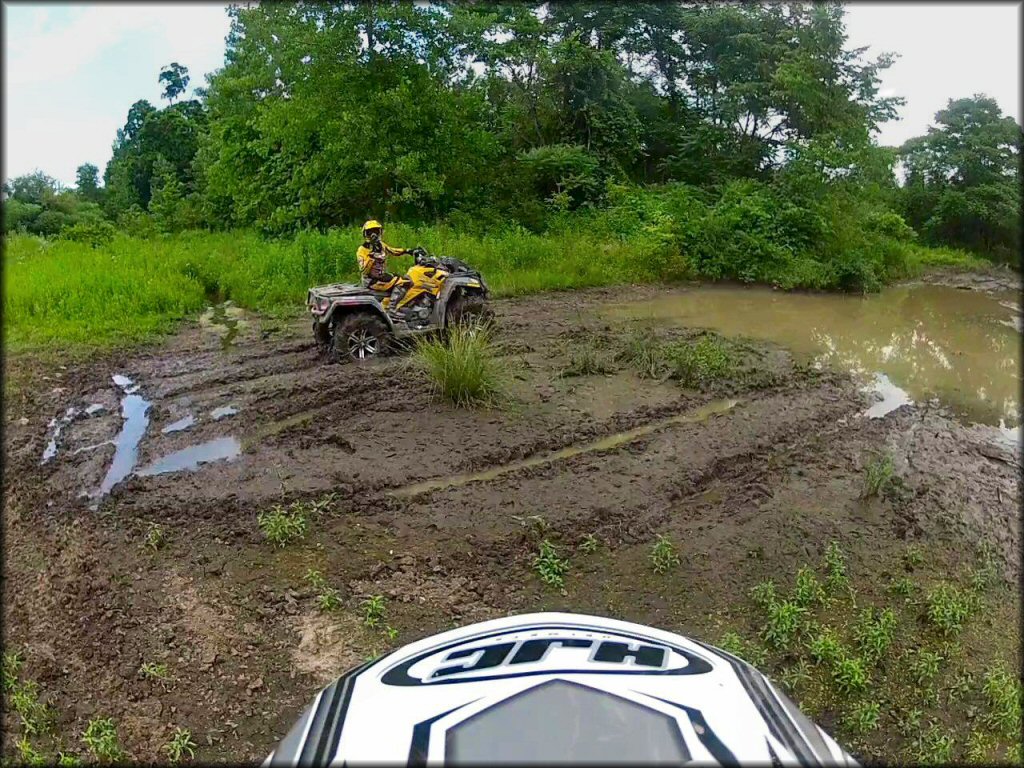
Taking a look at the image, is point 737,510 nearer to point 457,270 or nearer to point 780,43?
point 457,270

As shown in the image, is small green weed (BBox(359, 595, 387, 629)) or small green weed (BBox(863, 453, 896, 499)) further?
small green weed (BBox(863, 453, 896, 499))

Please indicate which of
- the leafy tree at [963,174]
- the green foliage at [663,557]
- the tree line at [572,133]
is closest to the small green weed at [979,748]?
the green foliage at [663,557]

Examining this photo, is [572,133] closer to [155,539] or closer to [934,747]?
[155,539]

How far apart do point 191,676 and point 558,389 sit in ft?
12.7

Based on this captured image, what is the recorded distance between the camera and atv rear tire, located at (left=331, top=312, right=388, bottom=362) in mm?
6773

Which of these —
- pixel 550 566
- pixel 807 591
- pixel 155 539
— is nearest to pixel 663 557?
pixel 550 566

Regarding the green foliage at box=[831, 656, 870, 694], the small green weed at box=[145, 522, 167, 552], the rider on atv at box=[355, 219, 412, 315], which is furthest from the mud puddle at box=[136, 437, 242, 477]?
the green foliage at box=[831, 656, 870, 694]

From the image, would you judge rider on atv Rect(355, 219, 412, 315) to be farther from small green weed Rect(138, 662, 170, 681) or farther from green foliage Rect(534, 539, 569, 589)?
small green weed Rect(138, 662, 170, 681)

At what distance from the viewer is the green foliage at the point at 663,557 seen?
3775 mm

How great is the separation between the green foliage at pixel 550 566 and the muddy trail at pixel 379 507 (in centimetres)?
6

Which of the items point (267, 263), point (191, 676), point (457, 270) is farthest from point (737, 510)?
point (267, 263)

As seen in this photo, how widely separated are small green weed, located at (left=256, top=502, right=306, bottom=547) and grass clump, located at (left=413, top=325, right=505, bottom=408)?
181 centimetres

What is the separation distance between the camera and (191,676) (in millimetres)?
3021

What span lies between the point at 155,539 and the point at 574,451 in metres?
2.69
